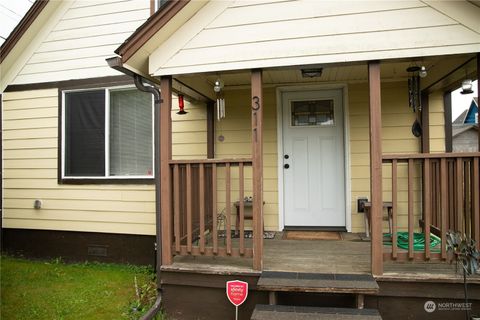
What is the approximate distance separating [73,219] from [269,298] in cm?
341

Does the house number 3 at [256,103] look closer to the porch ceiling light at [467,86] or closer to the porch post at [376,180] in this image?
the porch post at [376,180]

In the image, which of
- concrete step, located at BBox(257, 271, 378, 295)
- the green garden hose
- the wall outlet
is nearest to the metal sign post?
concrete step, located at BBox(257, 271, 378, 295)

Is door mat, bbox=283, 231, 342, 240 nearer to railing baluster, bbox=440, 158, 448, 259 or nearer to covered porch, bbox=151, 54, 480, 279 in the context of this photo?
covered porch, bbox=151, 54, 480, 279

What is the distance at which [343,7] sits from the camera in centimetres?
283

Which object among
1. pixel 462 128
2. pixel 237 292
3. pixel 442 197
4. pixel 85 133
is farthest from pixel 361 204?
pixel 462 128

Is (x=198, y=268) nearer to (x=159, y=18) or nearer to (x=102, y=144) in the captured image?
(x=159, y=18)

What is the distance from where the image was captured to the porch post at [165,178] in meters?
3.11

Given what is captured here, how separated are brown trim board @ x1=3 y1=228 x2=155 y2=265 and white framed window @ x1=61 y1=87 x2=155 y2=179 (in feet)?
2.81

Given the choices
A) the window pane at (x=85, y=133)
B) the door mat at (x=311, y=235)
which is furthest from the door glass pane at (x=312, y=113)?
the window pane at (x=85, y=133)

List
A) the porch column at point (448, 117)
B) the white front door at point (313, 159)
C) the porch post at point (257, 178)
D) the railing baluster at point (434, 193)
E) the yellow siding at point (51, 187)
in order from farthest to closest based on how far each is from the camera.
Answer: the yellow siding at point (51, 187) < the white front door at point (313, 159) < the porch column at point (448, 117) < the railing baluster at point (434, 193) < the porch post at point (257, 178)

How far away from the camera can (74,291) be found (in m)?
3.63

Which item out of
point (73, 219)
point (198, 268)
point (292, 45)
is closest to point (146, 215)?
point (73, 219)

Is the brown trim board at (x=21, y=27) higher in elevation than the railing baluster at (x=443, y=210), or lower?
higher

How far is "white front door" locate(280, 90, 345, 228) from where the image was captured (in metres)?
4.45
